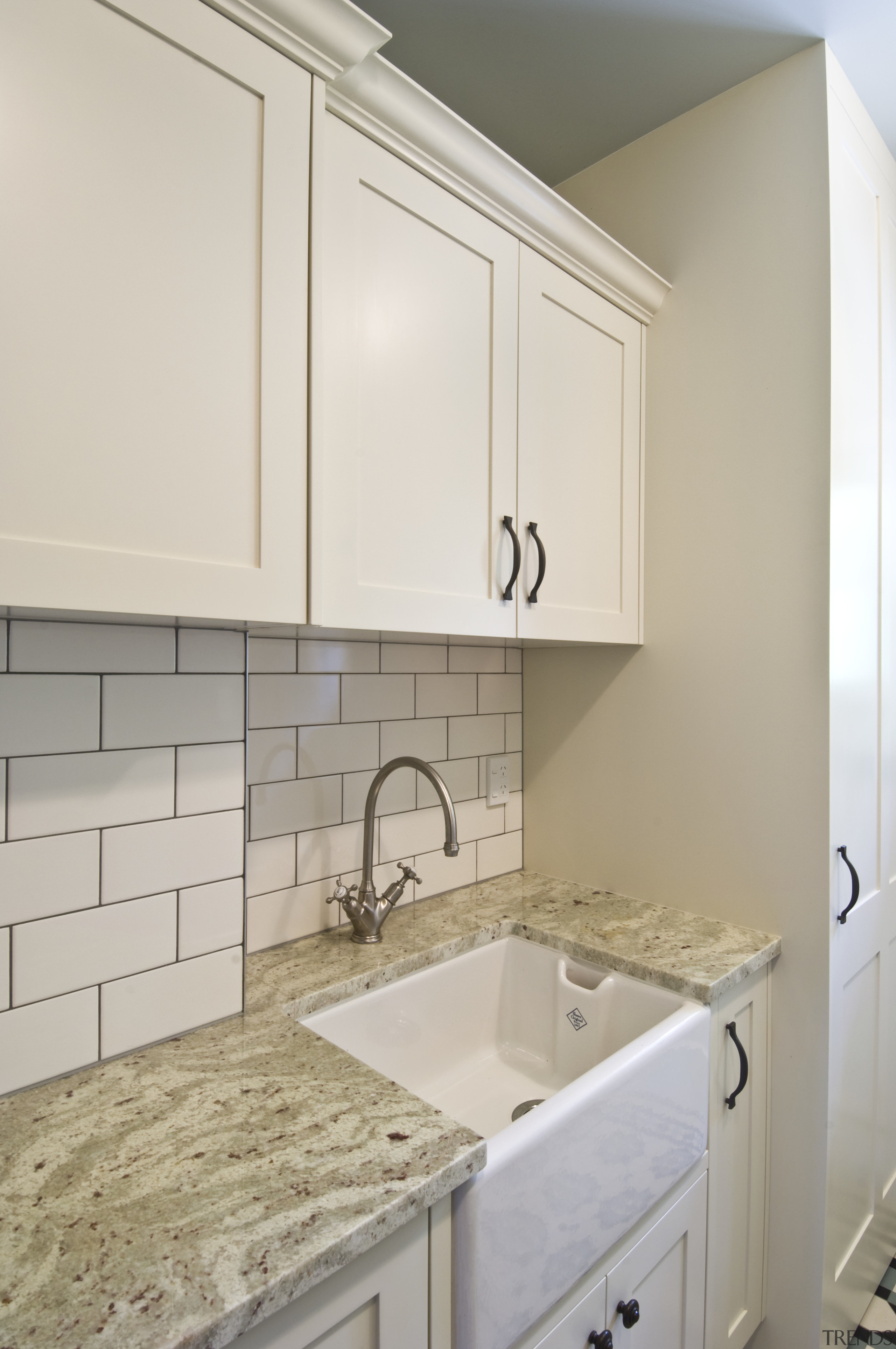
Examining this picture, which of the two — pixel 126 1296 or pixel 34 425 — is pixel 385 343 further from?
pixel 126 1296

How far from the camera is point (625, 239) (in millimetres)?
1581

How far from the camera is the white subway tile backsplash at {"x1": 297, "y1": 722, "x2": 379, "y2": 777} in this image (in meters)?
1.32

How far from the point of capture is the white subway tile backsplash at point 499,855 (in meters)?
1.67

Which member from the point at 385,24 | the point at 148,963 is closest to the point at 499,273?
the point at 385,24

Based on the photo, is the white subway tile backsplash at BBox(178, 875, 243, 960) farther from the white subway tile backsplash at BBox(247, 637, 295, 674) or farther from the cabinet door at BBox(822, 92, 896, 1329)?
the cabinet door at BBox(822, 92, 896, 1329)

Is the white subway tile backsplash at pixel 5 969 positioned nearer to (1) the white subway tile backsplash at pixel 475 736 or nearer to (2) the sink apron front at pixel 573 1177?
(2) the sink apron front at pixel 573 1177

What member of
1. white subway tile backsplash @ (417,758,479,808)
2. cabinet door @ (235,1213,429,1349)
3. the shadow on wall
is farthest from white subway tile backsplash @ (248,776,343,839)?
cabinet door @ (235,1213,429,1349)

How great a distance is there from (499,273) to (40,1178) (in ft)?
4.33

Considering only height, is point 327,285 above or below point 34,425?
above

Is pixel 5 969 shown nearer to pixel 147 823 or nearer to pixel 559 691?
pixel 147 823

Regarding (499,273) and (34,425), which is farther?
(499,273)

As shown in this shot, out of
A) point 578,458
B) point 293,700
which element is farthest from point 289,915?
point 578,458

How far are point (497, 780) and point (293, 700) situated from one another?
60cm

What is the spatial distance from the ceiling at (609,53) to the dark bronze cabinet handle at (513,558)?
0.87 metres
